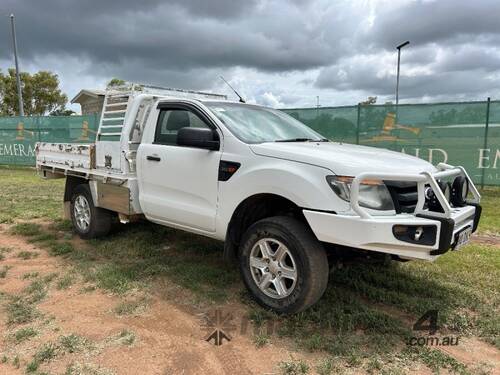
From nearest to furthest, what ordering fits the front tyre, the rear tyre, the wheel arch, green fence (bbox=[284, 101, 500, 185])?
1. the front tyre
2. the wheel arch
3. the rear tyre
4. green fence (bbox=[284, 101, 500, 185])

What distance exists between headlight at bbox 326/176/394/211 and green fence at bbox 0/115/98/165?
560 inches

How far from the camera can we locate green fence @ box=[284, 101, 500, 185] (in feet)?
32.5

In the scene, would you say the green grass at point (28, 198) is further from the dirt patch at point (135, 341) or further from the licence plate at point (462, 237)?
the licence plate at point (462, 237)

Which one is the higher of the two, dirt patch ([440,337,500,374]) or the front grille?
the front grille

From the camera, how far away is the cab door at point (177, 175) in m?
4.20

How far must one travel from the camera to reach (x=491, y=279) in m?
4.48

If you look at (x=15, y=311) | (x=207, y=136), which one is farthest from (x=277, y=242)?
(x=15, y=311)

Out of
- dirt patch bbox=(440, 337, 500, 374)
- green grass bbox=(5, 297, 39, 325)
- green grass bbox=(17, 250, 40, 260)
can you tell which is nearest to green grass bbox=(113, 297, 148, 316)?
green grass bbox=(5, 297, 39, 325)

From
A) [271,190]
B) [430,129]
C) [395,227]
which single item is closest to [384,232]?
[395,227]

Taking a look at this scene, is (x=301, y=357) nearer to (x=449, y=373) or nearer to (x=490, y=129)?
(x=449, y=373)

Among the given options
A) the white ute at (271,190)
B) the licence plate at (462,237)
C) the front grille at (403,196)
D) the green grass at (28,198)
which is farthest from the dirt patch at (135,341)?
the green grass at (28,198)

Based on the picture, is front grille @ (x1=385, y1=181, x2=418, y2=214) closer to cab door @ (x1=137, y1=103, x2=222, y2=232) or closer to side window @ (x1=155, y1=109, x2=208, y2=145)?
cab door @ (x1=137, y1=103, x2=222, y2=232)

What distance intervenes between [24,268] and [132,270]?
1293 mm

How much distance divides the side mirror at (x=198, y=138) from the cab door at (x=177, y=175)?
0.10 m
